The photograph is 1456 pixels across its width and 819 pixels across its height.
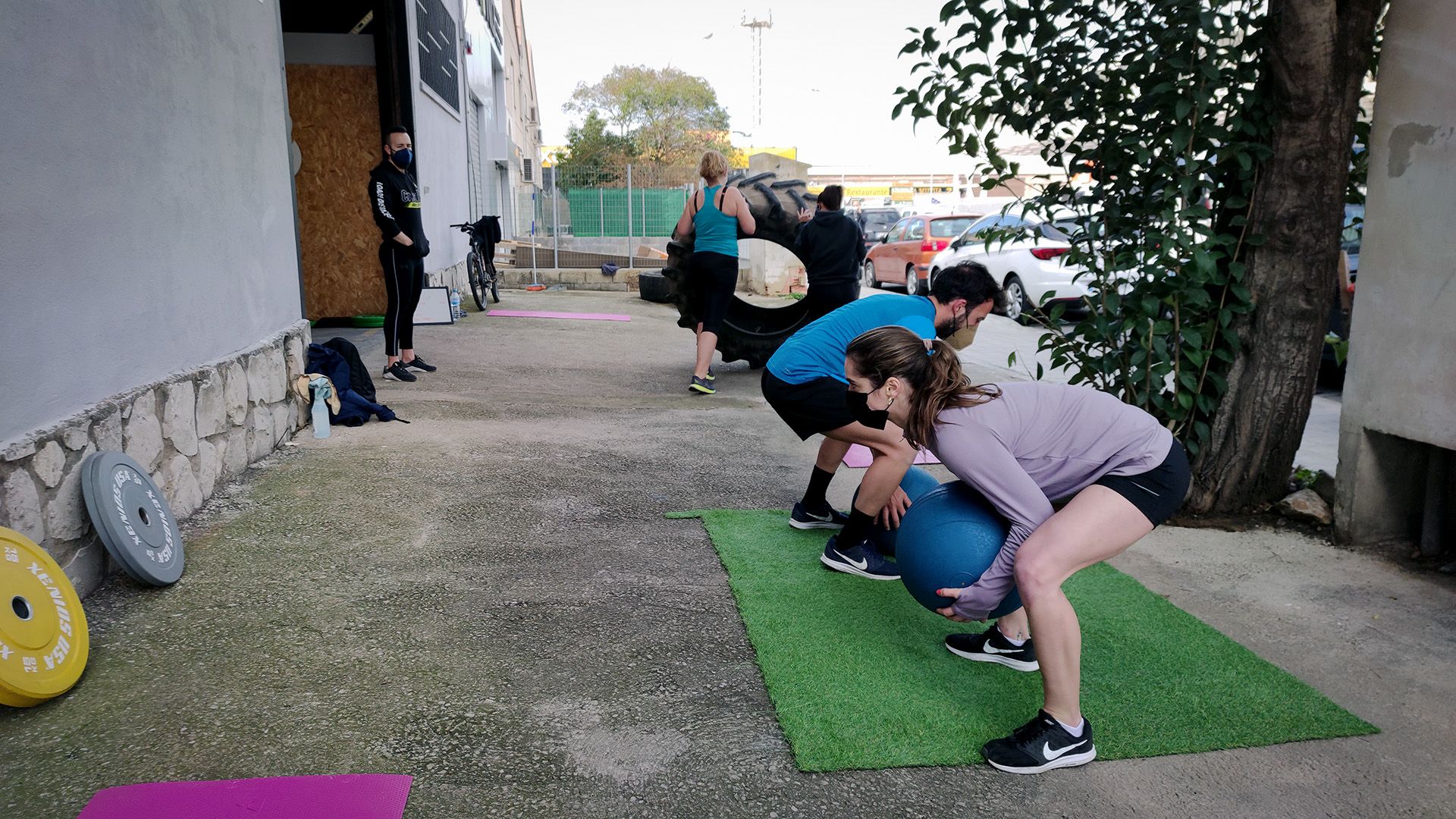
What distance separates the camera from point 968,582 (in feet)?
9.27

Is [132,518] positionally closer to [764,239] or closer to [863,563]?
[863,563]

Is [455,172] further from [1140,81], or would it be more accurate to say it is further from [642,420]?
[1140,81]

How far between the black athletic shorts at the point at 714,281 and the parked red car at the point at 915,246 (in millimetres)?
10016

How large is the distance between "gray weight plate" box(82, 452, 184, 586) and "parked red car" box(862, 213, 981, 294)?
48.6 ft

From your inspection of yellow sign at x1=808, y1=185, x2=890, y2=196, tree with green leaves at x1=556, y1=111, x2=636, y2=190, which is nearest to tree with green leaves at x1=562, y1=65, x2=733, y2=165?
tree with green leaves at x1=556, y1=111, x2=636, y2=190

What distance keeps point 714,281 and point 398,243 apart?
252cm

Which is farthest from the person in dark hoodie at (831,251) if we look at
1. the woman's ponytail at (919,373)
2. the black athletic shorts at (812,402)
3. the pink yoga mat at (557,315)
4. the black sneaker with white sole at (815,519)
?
the pink yoga mat at (557,315)

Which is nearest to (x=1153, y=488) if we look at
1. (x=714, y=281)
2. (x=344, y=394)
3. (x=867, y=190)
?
(x=344, y=394)

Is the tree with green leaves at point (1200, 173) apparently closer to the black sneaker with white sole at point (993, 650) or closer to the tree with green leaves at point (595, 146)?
the black sneaker with white sole at point (993, 650)

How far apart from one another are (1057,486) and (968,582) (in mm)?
388

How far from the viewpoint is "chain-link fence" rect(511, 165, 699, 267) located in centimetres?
2023

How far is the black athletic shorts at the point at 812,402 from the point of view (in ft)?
13.1

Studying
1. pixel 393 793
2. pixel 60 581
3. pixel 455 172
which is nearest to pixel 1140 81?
pixel 393 793

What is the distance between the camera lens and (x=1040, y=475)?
2.82 m
